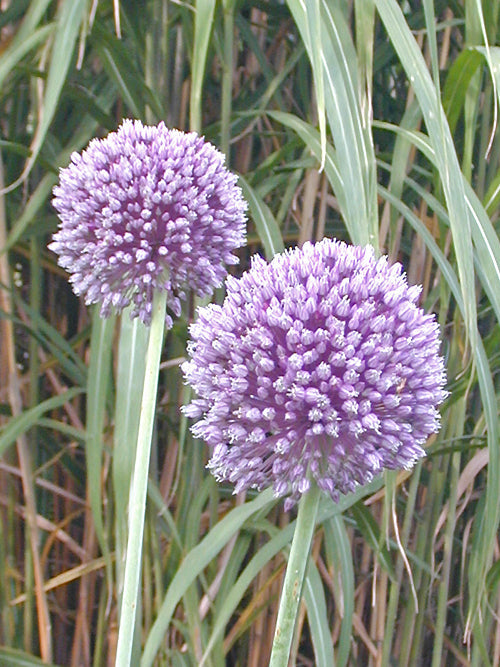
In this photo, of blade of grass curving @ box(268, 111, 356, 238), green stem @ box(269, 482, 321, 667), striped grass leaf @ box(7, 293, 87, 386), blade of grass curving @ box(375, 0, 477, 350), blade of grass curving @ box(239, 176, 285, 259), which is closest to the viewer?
green stem @ box(269, 482, 321, 667)

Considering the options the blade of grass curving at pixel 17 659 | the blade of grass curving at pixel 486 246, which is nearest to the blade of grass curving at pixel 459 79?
the blade of grass curving at pixel 486 246

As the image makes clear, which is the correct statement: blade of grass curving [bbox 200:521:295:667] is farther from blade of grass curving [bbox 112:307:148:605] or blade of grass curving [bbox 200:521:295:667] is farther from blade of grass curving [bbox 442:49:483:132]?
blade of grass curving [bbox 442:49:483:132]

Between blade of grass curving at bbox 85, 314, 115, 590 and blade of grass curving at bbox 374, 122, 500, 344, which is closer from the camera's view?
blade of grass curving at bbox 374, 122, 500, 344

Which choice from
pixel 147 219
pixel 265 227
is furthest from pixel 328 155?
pixel 147 219

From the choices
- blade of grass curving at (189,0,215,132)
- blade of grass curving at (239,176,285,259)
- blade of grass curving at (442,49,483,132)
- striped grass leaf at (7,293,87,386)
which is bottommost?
striped grass leaf at (7,293,87,386)

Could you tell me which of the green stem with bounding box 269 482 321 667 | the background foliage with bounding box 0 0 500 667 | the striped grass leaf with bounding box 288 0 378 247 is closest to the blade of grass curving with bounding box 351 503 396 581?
the background foliage with bounding box 0 0 500 667

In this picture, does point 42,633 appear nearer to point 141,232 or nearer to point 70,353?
point 70,353

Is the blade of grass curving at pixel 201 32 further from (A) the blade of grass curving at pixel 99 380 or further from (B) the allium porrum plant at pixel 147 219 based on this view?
(A) the blade of grass curving at pixel 99 380

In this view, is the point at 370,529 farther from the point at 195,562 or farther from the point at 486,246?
the point at 486,246
